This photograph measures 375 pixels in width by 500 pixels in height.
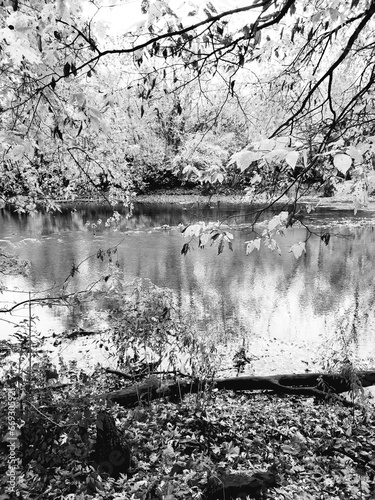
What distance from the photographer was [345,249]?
14641 millimetres

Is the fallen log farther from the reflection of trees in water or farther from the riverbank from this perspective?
the riverbank

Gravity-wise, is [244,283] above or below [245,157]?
below

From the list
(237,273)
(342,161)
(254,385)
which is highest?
(342,161)

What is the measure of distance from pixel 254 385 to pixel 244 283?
575cm

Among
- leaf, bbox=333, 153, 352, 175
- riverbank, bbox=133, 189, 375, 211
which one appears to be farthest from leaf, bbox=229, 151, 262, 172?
riverbank, bbox=133, 189, 375, 211

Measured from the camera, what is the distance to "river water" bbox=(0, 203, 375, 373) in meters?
7.05

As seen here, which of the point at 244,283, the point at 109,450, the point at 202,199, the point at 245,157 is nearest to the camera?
the point at 245,157

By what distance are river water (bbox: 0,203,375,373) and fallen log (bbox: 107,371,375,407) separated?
0.70m

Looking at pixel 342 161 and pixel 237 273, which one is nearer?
pixel 342 161

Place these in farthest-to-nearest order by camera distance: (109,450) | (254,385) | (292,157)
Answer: (254,385) → (109,450) → (292,157)

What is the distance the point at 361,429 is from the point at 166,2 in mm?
4602

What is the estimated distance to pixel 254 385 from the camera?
5227mm

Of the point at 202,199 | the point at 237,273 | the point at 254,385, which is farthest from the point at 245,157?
the point at 202,199

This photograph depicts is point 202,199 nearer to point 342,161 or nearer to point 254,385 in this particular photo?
point 254,385
